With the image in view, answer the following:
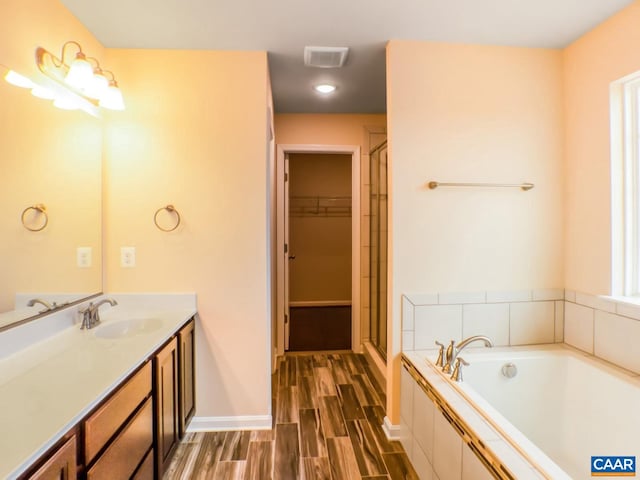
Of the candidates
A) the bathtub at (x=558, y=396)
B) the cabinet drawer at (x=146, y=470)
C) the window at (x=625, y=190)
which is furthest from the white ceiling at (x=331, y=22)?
the cabinet drawer at (x=146, y=470)

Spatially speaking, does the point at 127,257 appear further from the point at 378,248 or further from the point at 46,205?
the point at 378,248

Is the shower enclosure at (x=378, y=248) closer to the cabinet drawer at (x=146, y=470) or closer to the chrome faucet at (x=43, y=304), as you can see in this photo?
the cabinet drawer at (x=146, y=470)

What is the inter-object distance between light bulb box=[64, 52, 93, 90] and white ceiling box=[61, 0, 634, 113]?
299 mm

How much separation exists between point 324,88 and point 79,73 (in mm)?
1630

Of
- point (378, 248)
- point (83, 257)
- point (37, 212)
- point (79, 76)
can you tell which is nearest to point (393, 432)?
point (378, 248)

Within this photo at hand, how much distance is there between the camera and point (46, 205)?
1.64 metres

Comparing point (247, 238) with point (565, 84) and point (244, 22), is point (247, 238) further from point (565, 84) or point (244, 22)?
point (565, 84)

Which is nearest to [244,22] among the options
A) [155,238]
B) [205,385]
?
[155,238]

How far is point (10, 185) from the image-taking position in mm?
1416

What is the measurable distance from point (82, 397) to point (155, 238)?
4.02 feet

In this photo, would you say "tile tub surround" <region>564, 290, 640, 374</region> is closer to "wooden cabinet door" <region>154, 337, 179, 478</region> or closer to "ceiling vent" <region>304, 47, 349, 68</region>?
"ceiling vent" <region>304, 47, 349, 68</region>

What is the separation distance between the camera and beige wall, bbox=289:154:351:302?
549 cm

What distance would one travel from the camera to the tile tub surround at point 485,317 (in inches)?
81.0

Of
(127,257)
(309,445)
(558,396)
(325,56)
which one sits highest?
(325,56)
